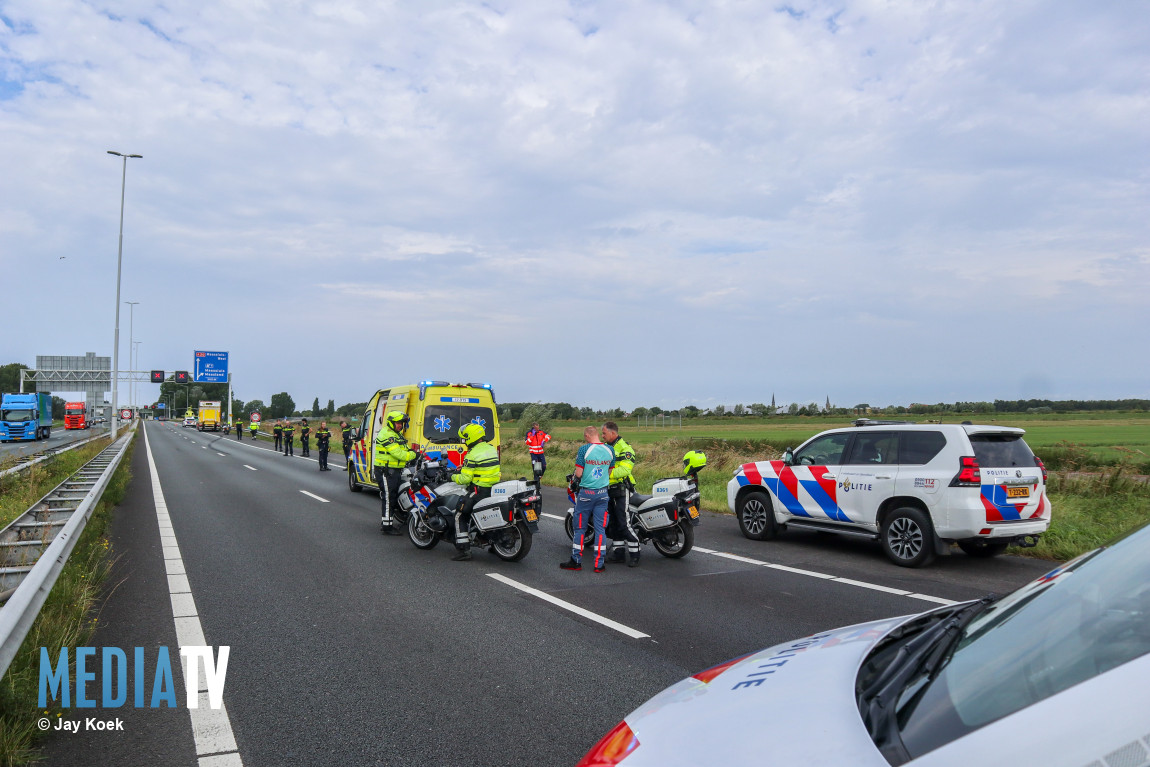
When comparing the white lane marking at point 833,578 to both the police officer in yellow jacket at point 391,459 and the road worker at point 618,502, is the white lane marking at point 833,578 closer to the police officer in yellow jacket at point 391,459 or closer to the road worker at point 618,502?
the road worker at point 618,502

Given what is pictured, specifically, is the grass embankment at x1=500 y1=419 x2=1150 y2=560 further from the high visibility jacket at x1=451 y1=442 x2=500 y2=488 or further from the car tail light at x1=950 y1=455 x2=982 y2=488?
the high visibility jacket at x1=451 y1=442 x2=500 y2=488

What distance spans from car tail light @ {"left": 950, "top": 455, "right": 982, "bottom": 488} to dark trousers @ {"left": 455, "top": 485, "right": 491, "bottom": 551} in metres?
5.40

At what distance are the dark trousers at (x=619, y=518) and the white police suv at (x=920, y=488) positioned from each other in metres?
2.69

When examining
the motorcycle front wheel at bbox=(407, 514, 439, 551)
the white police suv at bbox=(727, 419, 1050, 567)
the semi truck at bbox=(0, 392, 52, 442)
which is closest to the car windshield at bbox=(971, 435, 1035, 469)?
the white police suv at bbox=(727, 419, 1050, 567)

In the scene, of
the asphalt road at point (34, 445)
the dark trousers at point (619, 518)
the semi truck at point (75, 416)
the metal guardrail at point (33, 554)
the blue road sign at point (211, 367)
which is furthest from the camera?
the semi truck at point (75, 416)

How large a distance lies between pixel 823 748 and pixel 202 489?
18250 millimetres

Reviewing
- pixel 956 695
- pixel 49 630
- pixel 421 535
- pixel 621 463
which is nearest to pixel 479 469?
pixel 421 535

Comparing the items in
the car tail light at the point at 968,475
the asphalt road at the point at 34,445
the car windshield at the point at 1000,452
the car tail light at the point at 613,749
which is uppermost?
the car windshield at the point at 1000,452

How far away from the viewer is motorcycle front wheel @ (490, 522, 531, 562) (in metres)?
9.05

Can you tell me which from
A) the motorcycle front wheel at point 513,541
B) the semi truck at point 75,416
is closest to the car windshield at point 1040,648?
the motorcycle front wheel at point 513,541

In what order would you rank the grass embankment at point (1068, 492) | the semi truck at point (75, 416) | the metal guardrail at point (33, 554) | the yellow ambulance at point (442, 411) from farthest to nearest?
the semi truck at point (75, 416)
the yellow ambulance at point (442, 411)
the grass embankment at point (1068, 492)
the metal guardrail at point (33, 554)

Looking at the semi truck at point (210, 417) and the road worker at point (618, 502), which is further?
the semi truck at point (210, 417)

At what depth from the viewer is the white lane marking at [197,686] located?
151 inches

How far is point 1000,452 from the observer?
860 cm
